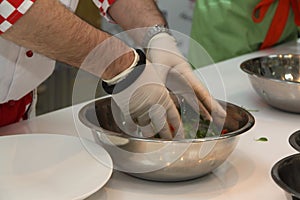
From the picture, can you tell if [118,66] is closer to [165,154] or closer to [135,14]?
[165,154]

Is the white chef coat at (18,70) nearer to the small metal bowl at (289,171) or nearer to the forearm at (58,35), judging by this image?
the forearm at (58,35)

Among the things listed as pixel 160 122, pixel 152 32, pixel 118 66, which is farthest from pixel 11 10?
pixel 152 32

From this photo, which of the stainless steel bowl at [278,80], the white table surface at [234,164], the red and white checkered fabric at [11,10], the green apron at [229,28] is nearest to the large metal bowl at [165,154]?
the white table surface at [234,164]

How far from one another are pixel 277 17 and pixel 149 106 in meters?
1.22

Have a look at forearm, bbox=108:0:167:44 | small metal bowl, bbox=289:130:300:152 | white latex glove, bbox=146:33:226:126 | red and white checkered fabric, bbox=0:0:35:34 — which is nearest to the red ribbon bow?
forearm, bbox=108:0:167:44

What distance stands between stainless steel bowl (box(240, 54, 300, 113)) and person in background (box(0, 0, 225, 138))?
24cm

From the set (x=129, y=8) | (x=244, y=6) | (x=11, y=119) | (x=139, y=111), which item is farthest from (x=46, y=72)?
(x=244, y=6)

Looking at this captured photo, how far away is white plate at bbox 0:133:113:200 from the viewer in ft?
3.27

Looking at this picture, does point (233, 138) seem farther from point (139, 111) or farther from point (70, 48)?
point (70, 48)

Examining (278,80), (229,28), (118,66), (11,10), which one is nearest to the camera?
(11,10)

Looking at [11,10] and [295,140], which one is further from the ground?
[11,10]

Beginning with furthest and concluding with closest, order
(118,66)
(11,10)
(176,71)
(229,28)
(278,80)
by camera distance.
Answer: (229,28) < (278,80) < (176,71) < (118,66) < (11,10)

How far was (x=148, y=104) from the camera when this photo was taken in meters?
1.16

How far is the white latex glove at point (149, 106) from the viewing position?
3.76 feet
